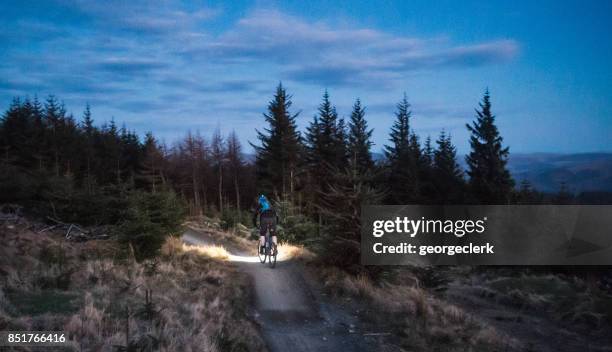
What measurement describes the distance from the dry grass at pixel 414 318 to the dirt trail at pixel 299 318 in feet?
2.20

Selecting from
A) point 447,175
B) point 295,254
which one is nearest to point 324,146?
point 447,175

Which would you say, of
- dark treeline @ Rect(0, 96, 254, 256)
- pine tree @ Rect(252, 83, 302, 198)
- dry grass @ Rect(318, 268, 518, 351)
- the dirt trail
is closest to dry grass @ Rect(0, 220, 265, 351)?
the dirt trail

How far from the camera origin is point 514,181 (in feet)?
125

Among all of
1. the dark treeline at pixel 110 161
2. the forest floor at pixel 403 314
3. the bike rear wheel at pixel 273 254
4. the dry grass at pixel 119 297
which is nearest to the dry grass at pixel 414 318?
the forest floor at pixel 403 314

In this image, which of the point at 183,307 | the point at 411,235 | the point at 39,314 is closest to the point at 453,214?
the point at 411,235

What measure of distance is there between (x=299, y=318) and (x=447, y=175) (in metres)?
40.5

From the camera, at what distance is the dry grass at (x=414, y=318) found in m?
9.43

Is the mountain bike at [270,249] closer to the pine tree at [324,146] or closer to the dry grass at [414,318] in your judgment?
the dry grass at [414,318]

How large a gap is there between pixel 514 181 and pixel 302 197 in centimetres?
1837

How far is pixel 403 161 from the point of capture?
1863 inches

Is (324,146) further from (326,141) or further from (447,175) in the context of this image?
(447,175)

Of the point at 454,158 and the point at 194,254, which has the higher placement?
the point at 454,158

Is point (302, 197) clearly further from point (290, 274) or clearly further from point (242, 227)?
point (290, 274)

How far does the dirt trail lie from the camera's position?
8.87 metres
